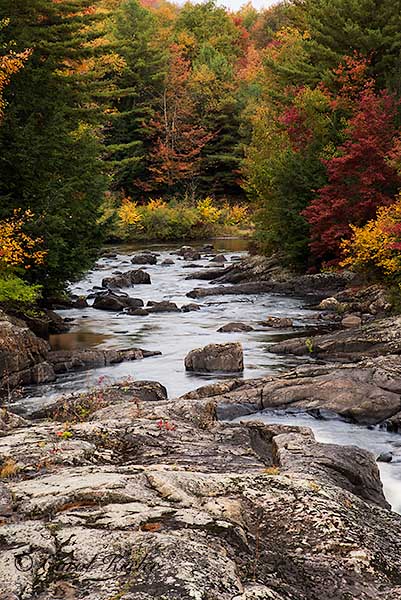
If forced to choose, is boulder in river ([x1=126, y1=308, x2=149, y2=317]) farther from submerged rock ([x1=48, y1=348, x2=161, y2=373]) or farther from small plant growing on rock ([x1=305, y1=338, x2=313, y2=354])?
small plant growing on rock ([x1=305, y1=338, x2=313, y2=354])

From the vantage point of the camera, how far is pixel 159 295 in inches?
1119

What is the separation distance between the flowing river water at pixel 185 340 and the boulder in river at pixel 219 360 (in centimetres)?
29

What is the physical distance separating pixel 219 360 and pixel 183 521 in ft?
34.6

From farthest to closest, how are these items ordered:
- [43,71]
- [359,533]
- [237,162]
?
[237,162] → [43,71] → [359,533]

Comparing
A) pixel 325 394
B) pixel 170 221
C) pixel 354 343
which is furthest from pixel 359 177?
pixel 170 221

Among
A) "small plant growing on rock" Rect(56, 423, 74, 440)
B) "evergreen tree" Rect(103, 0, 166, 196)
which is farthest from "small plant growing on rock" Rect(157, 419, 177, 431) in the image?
"evergreen tree" Rect(103, 0, 166, 196)

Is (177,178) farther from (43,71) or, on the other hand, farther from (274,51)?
(43,71)

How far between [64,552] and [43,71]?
1881 cm

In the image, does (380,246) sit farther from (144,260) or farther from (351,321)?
(144,260)

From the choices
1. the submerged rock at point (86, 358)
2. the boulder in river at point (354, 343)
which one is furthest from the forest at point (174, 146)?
the boulder in river at point (354, 343)

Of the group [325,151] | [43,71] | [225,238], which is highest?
[43,71]

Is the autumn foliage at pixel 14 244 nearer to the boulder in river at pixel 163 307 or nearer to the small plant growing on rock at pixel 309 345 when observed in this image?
the boulder in river at pixel 163 307

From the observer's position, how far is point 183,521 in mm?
5086

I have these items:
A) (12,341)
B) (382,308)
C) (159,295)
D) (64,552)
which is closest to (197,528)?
(64,552)
